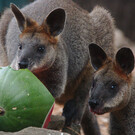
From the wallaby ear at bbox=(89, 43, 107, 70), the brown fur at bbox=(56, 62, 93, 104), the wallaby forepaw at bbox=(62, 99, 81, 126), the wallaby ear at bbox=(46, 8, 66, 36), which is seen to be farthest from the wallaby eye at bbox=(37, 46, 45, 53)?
the wallaby forepaw at bbox=(62, 99, 81, 126)

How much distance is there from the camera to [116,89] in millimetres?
4547

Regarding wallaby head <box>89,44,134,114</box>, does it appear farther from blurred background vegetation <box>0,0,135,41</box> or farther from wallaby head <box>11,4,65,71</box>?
blurred background vegetation <box>0,0,135,41</box>

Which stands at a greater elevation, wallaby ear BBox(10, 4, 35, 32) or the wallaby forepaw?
wallaby ear BBox(10, 4, 35, 32)

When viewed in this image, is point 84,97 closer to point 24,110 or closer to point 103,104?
point 103,104

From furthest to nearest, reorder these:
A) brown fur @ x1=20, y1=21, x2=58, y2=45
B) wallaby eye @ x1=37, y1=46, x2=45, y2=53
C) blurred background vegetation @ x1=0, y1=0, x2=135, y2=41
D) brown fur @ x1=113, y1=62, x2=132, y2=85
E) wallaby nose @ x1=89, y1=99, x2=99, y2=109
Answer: blurred background vegetation @ x1=0, y1=0, x2=135, y2=41 → brown fur @ x1=20, y1=21, x2=58, y2=45 → wallaby eye @ x1=37, y1=46, x2=45, y2=53 → brown fur @ x1=113, y1=62, x2=132, y2=85 → wallaby nose @ x1=89, y1=99, x2=99, y2=109

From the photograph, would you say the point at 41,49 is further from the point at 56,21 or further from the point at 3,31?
the point at 3,31

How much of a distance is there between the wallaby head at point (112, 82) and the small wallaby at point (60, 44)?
0.65 metres

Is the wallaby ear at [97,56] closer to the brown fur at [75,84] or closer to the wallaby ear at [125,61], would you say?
the wallaby ear at [125,61]

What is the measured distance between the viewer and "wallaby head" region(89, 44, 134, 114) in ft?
14.4

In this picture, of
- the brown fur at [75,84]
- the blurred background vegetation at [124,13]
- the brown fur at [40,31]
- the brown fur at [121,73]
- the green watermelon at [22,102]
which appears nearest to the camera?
the green watermelon at [22,102]

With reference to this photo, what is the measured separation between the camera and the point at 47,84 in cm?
521

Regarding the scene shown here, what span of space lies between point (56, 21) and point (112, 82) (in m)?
1.26

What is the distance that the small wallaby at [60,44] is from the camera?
4896mm

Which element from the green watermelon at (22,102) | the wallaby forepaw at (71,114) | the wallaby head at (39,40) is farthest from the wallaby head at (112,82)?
the wallaby forepaw at (71,114)
